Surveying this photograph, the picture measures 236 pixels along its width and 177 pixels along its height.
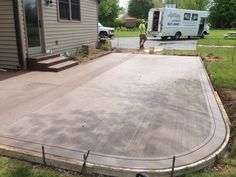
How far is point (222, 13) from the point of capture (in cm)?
5147

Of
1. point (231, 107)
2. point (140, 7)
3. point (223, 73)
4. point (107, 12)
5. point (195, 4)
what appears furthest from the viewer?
point (140, 7)

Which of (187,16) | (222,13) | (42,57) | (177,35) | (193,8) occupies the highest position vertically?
(193,8)

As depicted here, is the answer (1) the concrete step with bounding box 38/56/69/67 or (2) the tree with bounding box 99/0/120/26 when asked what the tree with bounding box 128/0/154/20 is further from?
(1) the concrete step with bounding box 38/56/69/67

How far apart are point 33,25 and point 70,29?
2.68m

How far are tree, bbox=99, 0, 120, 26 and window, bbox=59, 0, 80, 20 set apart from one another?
29969 mm

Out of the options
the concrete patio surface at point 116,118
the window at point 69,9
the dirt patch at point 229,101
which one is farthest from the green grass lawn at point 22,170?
the window at point 69,9

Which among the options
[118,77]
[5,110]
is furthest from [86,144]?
[118,77]

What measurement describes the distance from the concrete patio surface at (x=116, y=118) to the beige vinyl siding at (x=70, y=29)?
2.52m

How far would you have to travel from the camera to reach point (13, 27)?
8.21m

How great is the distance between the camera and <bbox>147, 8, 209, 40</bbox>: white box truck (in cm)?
2308

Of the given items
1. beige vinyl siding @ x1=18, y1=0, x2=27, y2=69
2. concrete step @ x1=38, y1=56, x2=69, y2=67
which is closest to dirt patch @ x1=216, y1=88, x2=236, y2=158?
concrete step @ x1=38, y1=56, x2=69, y2=67

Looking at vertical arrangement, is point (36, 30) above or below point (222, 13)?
below

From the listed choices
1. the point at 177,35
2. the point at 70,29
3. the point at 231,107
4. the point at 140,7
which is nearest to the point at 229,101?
the point at 231,107

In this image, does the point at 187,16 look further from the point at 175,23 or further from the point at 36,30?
the point at 36,30
